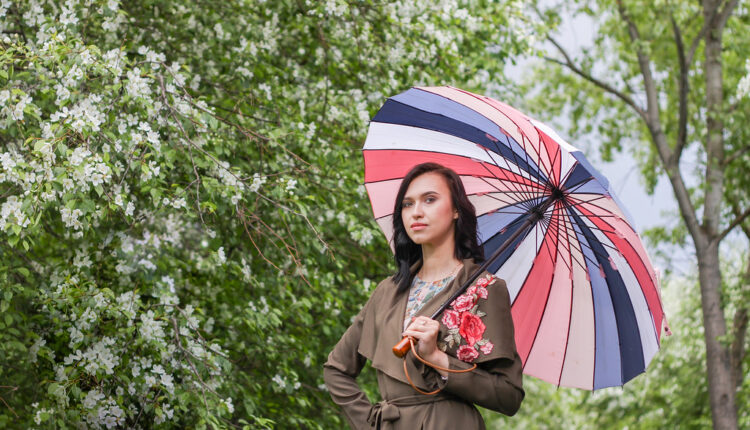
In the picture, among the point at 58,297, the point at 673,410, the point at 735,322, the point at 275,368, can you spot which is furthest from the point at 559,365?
the point at 673,410

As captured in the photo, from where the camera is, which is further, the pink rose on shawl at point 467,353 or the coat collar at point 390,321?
the coat collar at point 390,321

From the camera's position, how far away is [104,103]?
4.68 meters

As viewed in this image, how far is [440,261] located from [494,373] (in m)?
0.44

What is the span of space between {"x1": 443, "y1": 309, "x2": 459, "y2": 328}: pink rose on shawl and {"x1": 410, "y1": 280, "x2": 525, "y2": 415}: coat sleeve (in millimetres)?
88

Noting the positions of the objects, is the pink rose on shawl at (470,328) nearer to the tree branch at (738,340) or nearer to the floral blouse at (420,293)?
the floral blouse at (420,293)

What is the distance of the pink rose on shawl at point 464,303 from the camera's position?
2668 mm

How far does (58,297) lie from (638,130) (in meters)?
10.8

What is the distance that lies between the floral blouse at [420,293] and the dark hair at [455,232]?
4cm

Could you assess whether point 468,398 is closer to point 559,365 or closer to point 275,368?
point 559,365

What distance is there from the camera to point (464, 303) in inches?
105

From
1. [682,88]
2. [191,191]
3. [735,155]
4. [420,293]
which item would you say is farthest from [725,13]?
[420,293]

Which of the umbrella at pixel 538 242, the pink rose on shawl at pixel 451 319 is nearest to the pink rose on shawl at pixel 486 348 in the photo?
the pink rose on shawl at pixel 451 319

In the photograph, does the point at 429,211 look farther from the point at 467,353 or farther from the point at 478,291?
the point at 467,353

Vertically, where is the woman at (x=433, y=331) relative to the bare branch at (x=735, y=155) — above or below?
below
